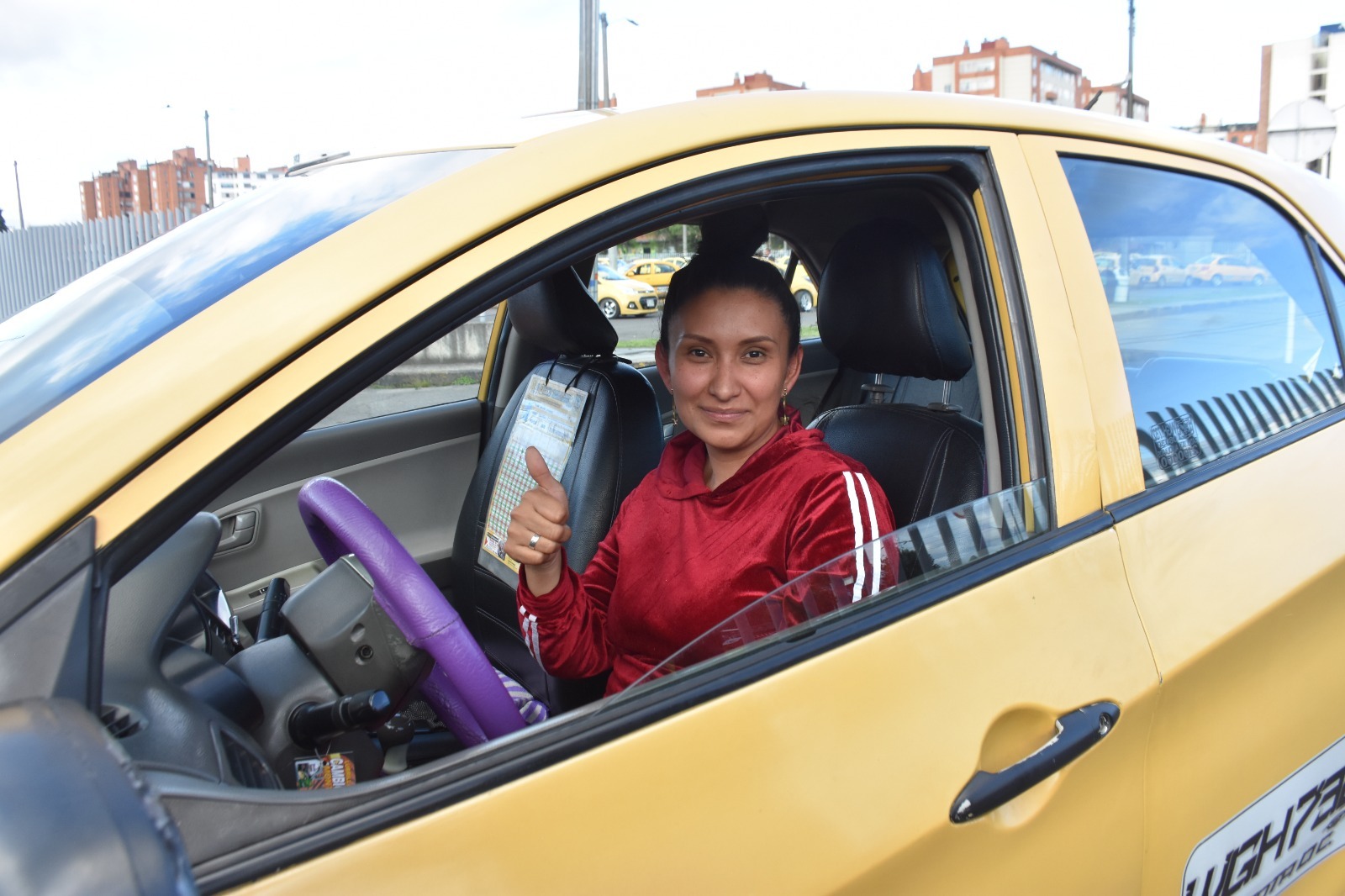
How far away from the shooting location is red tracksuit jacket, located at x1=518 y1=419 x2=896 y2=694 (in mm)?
1421

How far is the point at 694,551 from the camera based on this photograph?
152 cm

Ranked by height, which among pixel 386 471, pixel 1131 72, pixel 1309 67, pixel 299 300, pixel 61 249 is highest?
pixel 1309 67

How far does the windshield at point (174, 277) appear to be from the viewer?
2.97 ft

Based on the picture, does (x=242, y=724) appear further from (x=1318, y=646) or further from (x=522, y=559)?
(x=1318, y=646)

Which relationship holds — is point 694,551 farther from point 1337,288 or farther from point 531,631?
point 1337,288

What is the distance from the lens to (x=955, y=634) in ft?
3.41

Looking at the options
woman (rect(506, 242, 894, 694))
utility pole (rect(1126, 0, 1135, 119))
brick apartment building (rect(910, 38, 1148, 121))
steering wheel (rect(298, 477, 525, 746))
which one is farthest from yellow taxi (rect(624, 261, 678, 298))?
brick apartment building (rect(910, 38, 1148, 121))

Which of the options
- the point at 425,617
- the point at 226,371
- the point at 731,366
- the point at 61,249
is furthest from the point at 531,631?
the point at 61,249

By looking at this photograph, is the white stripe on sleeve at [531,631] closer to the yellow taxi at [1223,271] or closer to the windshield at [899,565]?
the windshield at [899,565]

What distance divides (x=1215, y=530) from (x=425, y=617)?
1057 millimetres

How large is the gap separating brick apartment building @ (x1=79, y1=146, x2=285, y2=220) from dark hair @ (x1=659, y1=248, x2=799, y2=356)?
7550cm

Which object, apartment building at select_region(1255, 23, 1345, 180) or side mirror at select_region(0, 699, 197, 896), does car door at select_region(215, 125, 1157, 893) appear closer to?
side mirror at select_region(0, 699, 197, 896)

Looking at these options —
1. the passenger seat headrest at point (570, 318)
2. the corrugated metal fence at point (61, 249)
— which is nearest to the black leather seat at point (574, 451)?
the passenger seat headrest at point (570, 318)

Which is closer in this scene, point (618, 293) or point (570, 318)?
point (570, 318)
